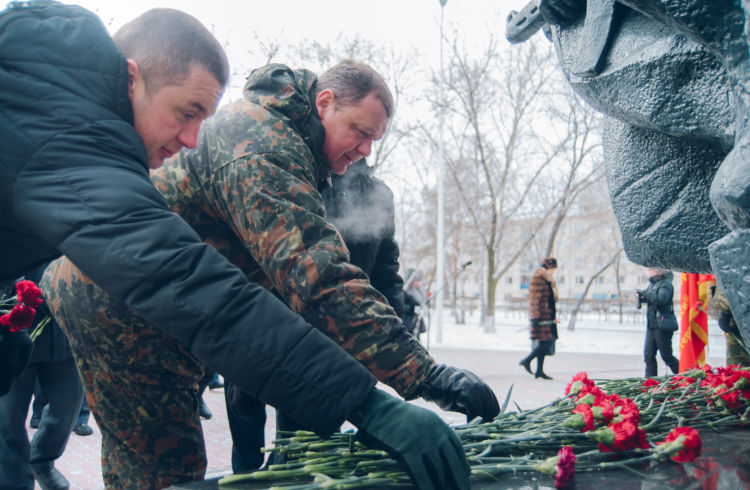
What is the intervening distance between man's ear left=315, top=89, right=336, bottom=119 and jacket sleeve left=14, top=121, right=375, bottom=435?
926 mm

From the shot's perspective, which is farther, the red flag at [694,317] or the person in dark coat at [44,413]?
the red flag at [694,317]

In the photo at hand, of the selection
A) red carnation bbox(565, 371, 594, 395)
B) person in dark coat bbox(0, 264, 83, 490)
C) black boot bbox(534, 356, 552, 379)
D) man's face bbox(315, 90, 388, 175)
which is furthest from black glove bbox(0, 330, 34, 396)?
black boot bbox(534, 356, 552, 379)

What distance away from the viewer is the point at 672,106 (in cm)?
158

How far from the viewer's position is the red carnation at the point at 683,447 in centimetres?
149

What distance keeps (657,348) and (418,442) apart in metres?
7.51

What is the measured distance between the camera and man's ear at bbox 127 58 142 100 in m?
1.43

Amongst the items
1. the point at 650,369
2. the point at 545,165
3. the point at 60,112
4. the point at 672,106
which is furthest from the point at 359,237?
the point at 545,165

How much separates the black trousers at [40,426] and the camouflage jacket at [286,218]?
1.90 m

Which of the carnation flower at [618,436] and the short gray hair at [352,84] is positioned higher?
the short gray hair at [352,84]

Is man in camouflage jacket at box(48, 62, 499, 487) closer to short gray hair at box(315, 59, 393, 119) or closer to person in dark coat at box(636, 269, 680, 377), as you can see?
short gray hair at box(315, 59, 393, 119)

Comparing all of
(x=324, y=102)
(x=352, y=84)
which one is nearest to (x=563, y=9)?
(x=352, y=84)

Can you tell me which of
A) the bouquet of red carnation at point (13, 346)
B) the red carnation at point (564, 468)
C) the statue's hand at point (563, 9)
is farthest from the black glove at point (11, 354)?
the statue's hand at point (563, 9)

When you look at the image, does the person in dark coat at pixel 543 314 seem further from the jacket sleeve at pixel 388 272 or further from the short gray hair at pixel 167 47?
the short gray hair at pixel 167 47

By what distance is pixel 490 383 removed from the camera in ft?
26.4
